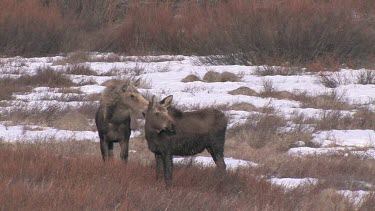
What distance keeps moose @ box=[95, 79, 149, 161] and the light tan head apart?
0.86 m

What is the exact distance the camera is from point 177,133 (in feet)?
28.9

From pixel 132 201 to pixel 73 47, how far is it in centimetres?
1930

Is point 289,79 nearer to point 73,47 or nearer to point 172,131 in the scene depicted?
point 73,47

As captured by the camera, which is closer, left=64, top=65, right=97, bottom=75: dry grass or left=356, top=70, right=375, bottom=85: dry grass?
left=356, top=70, right=375, bottom=85: dry grass

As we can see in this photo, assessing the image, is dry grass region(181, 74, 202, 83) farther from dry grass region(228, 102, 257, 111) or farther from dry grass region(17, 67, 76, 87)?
dry grass region(228, 102, 257, 111)

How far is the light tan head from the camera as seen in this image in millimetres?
8484

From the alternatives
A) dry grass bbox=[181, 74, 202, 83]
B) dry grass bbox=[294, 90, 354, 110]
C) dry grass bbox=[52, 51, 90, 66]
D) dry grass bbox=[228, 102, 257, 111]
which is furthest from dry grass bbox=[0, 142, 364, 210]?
dry grass bbox=[52, 51, 90, 66]

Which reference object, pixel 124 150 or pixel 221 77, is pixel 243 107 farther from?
pixel 124 150

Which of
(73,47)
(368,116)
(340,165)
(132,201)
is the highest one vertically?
(132,201)

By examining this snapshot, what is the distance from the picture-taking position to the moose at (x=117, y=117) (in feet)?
31.3

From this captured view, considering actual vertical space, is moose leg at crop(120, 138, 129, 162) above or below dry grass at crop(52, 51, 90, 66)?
above

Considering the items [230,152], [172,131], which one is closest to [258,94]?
[230,152]

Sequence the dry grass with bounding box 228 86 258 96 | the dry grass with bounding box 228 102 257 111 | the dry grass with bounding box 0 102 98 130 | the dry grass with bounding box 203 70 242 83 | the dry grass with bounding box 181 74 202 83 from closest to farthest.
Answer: the dry grass with bounding box 0 102 98 130 → the dry grass with bounding box 228 102 257 111 → the dry grass with bounding box 228 86 258 96 → the dry grass with bounding box 181 74 202 83 → the dry grass with bounding box 203 70 242 83

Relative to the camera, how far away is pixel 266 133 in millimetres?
12953
